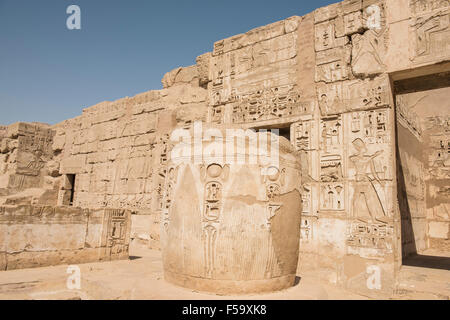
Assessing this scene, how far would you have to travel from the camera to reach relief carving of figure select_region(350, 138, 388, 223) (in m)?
5.55

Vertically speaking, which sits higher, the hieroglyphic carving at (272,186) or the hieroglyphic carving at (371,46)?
the hieroglyphic carving at (371,46)

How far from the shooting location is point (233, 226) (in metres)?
3.65

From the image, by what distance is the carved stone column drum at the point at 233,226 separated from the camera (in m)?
3.64

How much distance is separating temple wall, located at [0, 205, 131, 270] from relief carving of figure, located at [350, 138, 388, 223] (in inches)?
171

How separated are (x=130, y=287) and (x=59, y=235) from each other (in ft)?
8.15

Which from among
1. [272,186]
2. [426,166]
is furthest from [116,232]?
[426,166]

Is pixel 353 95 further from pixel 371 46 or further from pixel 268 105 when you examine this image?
pixel 268 105

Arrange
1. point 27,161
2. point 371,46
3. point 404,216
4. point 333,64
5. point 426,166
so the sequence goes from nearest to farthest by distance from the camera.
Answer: point 371,46, point 333,64, point 404,216, point 426,166, point 27,161

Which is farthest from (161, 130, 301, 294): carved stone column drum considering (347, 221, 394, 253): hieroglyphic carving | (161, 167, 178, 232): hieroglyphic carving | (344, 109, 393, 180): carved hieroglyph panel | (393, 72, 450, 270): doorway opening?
(393, 72, 450, 270): doorway opening

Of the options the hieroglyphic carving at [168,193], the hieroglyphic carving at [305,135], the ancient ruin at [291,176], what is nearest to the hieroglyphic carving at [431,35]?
the ancient ruin at [291,176]

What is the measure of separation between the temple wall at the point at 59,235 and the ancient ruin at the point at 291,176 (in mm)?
19

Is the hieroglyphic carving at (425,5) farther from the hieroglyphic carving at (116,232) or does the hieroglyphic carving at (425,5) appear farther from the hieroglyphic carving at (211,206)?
the hieroglyphic carving at (116,232)
